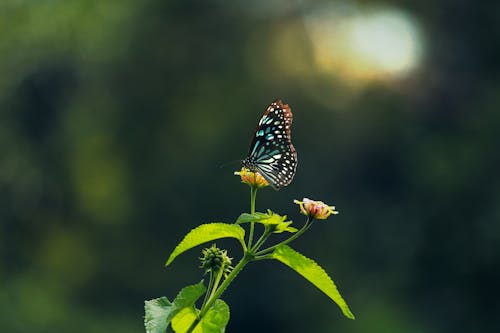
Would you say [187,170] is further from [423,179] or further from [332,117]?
[423,179]

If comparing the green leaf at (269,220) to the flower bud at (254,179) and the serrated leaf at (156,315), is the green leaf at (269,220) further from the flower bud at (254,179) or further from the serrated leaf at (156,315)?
the flower bud at (254,179)

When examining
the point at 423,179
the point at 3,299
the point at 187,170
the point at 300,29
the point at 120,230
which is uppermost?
the point at 300,29

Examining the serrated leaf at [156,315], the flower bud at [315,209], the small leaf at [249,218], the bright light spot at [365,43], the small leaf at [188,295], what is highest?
the bright light spot at [365,43]

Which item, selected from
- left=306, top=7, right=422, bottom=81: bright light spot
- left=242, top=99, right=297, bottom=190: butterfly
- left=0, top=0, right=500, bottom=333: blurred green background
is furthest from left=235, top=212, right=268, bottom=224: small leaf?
left=306, top=7, right=422, bottom=81: bright light spot

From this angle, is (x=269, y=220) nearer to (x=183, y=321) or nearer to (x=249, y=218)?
(x=249, y=218)

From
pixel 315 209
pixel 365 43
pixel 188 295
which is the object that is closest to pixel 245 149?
pixel 365 43

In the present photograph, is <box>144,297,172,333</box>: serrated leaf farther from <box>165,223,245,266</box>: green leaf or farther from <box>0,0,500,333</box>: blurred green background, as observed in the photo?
<box>0,0,500,333</box>: blurred green background

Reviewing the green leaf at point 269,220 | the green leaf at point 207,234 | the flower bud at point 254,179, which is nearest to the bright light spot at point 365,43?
the flower bud at point 254,179

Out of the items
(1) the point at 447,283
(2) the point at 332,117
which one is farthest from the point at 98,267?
(1) the point at 447,283
